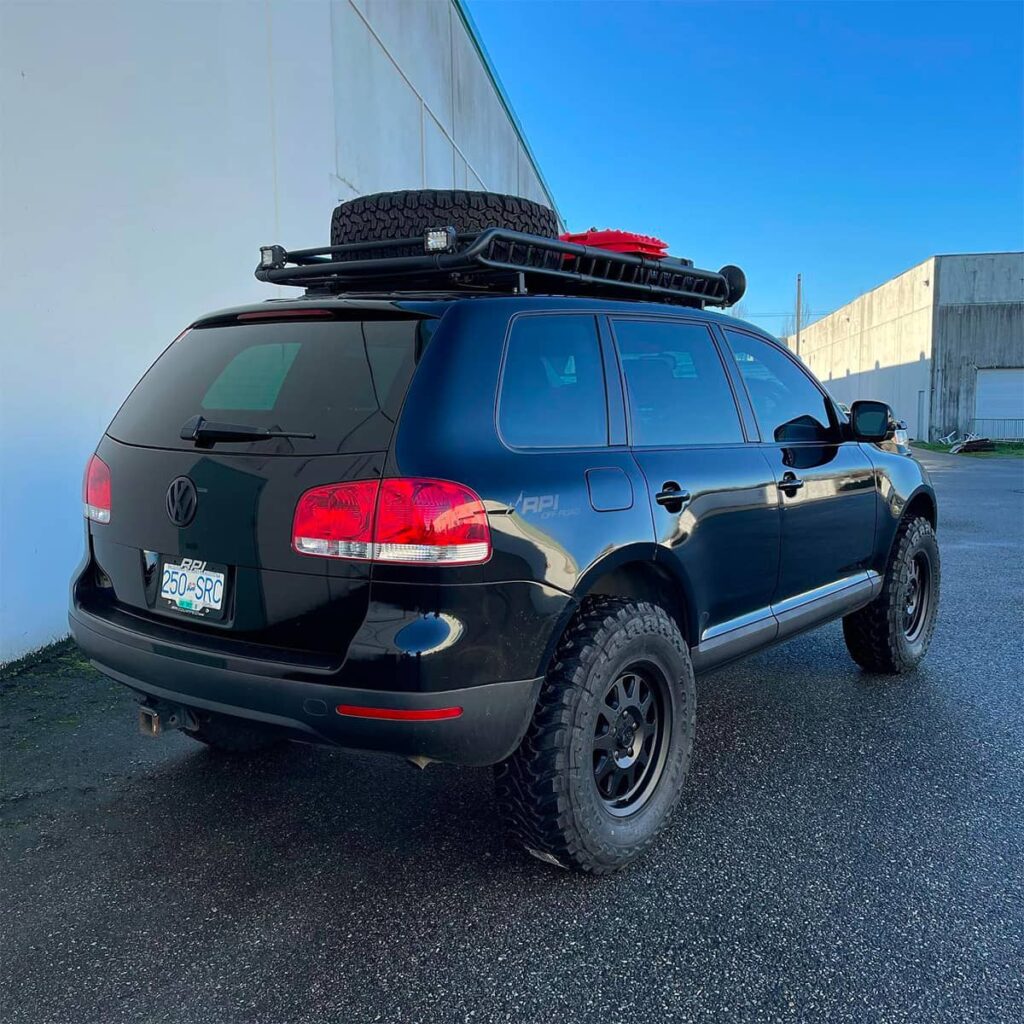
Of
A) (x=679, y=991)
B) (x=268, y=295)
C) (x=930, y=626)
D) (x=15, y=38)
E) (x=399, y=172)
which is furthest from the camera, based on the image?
(x=399, y=172)

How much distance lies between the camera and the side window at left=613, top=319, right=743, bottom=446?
3.07 metres

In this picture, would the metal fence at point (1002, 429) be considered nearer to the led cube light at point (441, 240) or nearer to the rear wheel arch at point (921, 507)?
the rear wheel arch at point (921, 507)

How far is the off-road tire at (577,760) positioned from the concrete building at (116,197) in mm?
3238

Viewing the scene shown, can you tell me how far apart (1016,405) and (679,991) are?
35.2 m

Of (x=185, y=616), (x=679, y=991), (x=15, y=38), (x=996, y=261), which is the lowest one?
(x=679, y=991)

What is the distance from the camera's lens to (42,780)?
3.39m

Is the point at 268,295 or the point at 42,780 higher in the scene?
the point at 268,295

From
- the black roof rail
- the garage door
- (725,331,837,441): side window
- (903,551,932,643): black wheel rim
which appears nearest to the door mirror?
(725,331,837,441): side window

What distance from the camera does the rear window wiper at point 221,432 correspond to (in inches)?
97.2

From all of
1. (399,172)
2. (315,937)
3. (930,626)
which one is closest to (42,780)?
(315,937)

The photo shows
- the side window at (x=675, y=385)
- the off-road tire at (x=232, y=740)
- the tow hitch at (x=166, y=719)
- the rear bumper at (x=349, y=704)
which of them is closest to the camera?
the rear bumper at (x=349, y=704)

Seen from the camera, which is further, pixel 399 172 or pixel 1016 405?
pixel 1016 405

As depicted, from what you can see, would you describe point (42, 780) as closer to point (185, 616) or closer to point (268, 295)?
point (185, 616)

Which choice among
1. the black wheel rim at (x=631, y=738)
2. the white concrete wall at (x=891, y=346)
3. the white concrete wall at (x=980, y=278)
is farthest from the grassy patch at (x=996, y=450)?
the black wheel rim at (x=631, y=738)
